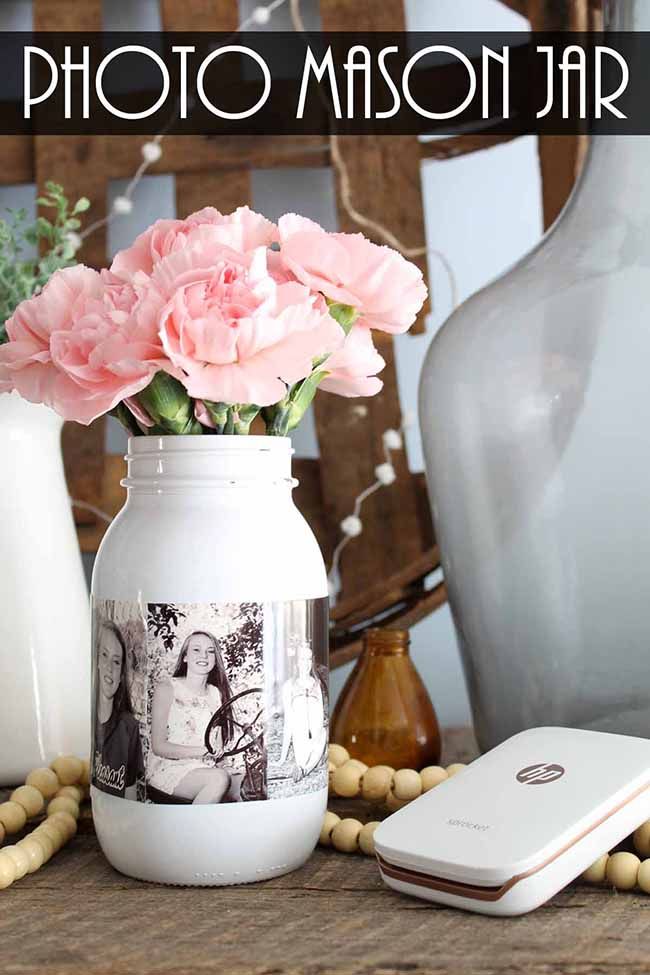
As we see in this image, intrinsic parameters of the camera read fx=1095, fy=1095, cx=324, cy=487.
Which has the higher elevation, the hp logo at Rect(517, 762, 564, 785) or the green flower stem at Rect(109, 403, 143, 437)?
the green flower stem at Rect(109, 403, 143, 437)

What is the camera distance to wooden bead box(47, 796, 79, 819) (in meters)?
0.55

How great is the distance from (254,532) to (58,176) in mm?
552

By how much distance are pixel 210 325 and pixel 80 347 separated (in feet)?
0.20

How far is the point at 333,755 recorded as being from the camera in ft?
2.07

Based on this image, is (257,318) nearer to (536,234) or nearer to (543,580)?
(543,580)

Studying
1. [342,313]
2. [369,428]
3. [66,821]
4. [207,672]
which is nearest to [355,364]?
Answer: [342,313]

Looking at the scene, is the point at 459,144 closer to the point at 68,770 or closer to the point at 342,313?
the point at 342,313

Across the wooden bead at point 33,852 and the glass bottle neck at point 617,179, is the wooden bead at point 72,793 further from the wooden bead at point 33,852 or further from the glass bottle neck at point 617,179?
the glass bottle neck at point 617,179

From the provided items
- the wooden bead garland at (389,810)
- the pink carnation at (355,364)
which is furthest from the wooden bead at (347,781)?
the pink carnation at (355,364)

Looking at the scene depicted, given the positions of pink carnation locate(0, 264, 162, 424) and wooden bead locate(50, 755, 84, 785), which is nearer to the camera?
pink carnation locate(0, 264, 162, 424)

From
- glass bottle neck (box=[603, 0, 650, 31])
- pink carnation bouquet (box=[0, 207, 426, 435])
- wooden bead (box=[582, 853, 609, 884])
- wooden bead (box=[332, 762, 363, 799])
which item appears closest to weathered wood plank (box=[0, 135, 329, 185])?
glass bottle neck (box=[603, 0, 650, 31])

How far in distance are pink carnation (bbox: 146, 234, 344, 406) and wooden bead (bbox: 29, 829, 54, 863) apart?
23 cm

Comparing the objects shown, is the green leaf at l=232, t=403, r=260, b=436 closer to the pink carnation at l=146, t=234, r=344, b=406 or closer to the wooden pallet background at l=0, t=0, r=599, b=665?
the pink carnation at l=146, t=234, r=344, b=406

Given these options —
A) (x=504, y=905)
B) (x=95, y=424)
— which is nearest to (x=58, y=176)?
(x=95, y=424)
